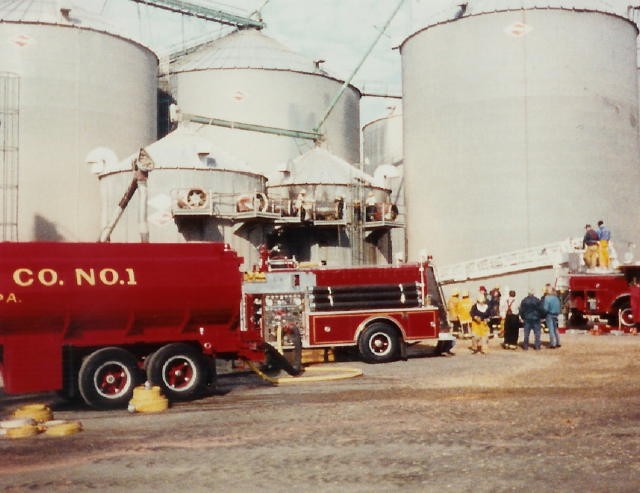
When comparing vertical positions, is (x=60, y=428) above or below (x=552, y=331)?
below

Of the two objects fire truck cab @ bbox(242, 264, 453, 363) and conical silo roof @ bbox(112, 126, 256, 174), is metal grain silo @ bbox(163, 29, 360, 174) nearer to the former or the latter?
conical silo roof @ bbox(112, 126, 256, 174)

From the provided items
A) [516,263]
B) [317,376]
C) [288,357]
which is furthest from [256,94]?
[317,376]

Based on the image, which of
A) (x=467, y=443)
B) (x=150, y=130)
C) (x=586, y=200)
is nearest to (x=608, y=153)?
(x=586, y=200)

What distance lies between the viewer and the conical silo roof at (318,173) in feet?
164

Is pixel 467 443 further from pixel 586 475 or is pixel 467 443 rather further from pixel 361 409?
pixel 361 409

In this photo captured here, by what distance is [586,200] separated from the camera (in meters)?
45.2

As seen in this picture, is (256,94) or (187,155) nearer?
(187,155)

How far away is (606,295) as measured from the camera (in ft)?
107

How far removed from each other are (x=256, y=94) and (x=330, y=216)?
570 inches

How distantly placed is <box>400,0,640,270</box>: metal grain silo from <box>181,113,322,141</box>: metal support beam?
37.0ft

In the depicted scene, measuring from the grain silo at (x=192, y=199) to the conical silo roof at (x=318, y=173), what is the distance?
5.39m

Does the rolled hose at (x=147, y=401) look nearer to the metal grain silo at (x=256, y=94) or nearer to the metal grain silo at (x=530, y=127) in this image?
the metal grain silo at (x=530, y=127)

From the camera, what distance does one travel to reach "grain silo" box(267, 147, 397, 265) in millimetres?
47719

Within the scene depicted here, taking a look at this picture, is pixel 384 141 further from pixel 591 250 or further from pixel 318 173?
pixel 591 250
